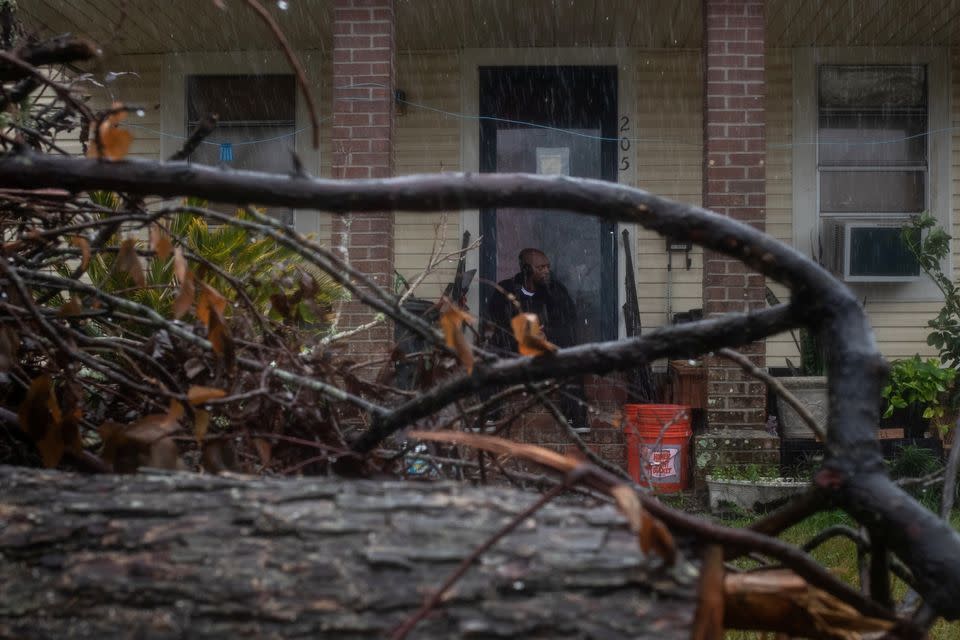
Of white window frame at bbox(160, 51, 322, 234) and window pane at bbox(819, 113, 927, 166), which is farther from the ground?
white window frame at bbox(160, 51, 322, 234)

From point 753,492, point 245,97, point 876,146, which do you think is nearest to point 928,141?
point 876,146

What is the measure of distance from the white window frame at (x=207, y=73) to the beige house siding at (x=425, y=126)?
2.87 ft

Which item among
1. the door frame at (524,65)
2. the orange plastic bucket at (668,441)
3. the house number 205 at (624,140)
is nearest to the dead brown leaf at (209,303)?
the orange plastic bucket at (668,441)

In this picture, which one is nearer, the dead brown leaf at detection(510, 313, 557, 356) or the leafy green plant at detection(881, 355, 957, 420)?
the dead brown leaf at detection(510, 313, 557, 356)

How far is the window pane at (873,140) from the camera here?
342 inches

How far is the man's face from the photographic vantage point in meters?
8.30

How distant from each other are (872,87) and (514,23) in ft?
12.0

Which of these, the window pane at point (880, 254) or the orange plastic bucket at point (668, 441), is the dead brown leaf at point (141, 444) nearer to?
the orange plastic bucket at point (668, 441)

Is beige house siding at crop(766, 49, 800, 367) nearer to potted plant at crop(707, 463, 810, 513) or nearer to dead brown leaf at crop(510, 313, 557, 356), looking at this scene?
potted plant at crop(707, 463, 810, 513)

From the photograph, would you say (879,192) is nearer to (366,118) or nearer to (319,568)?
(366,118)

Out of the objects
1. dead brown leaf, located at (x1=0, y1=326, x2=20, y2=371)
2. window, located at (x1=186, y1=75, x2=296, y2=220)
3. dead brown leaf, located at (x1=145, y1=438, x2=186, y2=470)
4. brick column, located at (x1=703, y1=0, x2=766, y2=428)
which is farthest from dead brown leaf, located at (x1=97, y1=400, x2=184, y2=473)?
window, located at (x1=186, y1=75, x2=296, y2=220)

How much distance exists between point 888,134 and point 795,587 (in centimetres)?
890

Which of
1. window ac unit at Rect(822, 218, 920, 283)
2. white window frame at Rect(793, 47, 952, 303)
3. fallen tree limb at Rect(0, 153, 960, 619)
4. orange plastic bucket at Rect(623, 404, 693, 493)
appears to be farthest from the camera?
white window frame at Rect(793, 47, 952, 303)

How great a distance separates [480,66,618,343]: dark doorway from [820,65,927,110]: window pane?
219 cm
